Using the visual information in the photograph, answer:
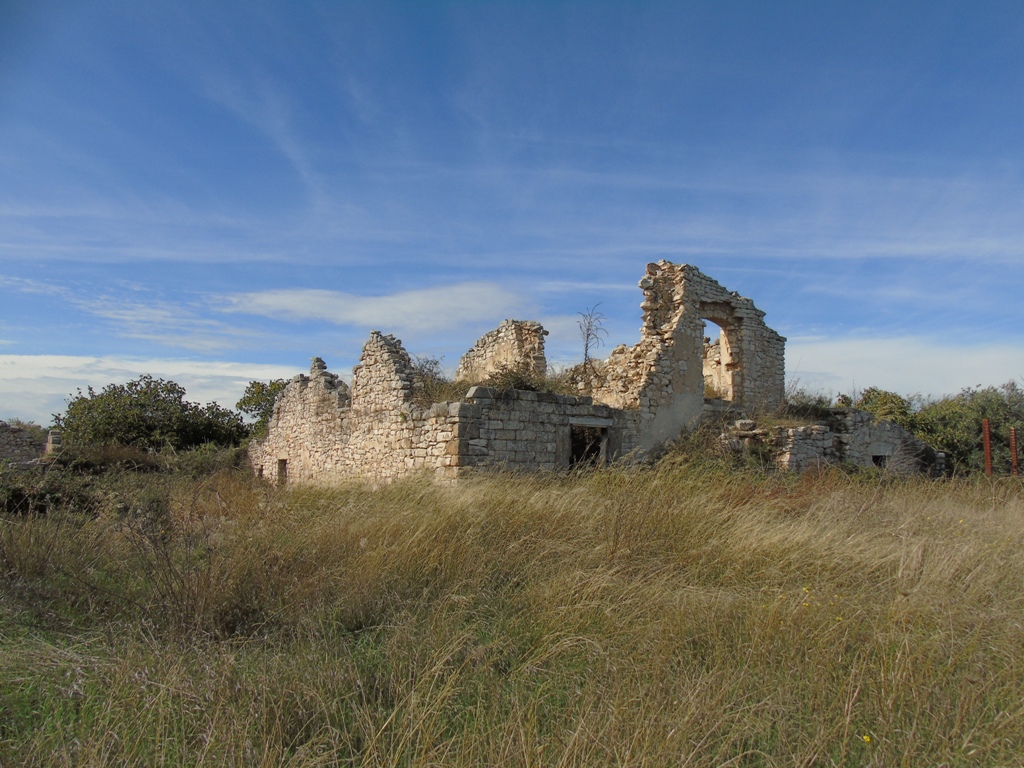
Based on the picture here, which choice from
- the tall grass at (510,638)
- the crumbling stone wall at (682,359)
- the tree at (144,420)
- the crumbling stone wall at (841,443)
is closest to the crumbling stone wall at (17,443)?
the tree at (144,420)

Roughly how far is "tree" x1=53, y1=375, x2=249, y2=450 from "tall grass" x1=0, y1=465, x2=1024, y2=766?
14447 mm

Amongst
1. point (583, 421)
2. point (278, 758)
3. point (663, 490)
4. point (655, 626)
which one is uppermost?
point (583, 421)

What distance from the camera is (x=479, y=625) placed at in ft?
13.1

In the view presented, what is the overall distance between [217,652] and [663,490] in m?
4.76

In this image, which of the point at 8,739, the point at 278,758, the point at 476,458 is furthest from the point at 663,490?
the point at 8,739

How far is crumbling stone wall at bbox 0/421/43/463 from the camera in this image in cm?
1831

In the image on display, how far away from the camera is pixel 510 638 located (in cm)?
383

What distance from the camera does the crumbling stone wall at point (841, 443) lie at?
12.2 m

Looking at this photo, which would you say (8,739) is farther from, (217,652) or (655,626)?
(655,626)

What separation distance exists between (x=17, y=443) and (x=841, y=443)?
854 inches

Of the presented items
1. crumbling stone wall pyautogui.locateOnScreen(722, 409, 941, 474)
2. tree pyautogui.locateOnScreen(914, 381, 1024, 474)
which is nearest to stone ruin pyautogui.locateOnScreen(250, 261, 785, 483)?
crumbling stone wall pyautogui.locateOnScreen(722, 409, 941, 474)

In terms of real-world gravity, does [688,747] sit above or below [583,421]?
below

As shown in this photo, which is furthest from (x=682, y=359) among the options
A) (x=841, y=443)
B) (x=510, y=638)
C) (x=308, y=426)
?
(x=510, y=638)

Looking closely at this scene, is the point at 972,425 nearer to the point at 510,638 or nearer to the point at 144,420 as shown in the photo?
the point at 510,638
